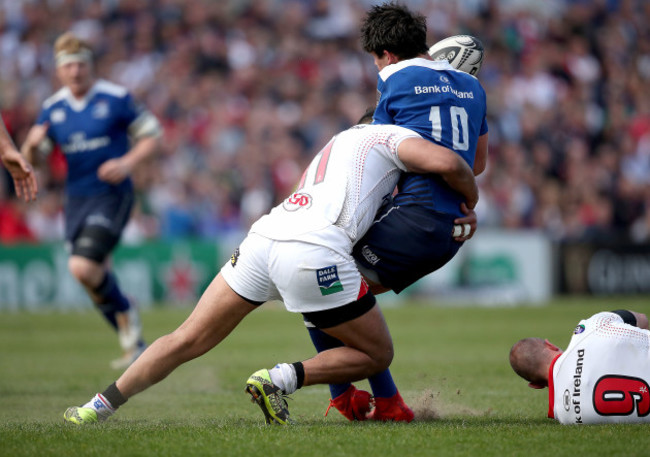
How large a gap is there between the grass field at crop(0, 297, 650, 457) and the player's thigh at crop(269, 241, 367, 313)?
0.71 m

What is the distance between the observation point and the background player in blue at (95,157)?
9.54 metres

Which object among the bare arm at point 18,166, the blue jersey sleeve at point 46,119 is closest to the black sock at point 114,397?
the bare arm at point 18,166

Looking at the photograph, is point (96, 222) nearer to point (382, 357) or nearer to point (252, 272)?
point (252, 272)

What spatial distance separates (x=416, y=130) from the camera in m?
5.38

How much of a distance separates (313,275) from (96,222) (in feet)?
17.0

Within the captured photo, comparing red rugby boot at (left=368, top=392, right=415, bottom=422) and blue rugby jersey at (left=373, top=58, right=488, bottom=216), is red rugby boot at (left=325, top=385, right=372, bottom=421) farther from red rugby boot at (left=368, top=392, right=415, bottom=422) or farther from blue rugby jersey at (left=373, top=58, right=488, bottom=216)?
blue rugby jersey at (left=373, top=58, right=488, bottom=216)

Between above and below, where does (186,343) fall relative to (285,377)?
above

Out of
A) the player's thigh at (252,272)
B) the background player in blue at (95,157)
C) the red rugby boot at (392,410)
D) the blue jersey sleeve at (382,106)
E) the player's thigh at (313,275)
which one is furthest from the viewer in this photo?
the background player in blue at (95,157)

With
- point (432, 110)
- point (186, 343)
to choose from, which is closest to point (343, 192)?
point (432, 110)

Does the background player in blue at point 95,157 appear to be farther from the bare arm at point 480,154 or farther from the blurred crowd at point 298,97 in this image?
the blurred crowd at point 298,97

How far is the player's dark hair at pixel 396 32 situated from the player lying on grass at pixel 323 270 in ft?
1.81

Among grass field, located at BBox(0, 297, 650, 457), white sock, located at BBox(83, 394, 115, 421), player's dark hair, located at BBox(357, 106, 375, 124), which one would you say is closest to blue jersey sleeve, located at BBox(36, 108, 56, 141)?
grass field, located at BBox(0, 297, 650, 457)

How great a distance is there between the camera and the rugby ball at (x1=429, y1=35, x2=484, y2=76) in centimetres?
592

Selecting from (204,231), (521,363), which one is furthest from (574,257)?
(521,363)
